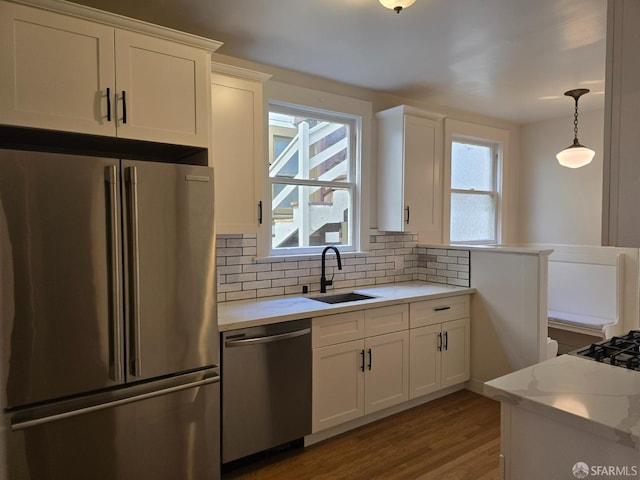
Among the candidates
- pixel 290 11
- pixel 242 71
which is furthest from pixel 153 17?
pixel 290 11

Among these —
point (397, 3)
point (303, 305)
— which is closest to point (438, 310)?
point (303, 305)

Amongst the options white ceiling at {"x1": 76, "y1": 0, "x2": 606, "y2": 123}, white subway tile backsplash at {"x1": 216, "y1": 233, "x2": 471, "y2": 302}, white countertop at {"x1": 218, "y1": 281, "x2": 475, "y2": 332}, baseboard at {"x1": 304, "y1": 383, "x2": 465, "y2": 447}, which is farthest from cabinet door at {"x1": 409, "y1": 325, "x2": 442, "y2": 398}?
white ceiling at {"x1": 76, "y1": 0, "x2": 606, "y2": 123}

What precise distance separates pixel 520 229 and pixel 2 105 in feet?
16.2

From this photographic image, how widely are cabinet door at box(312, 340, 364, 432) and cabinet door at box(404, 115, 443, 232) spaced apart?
51.8 inches

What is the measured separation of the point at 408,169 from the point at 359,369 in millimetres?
1737

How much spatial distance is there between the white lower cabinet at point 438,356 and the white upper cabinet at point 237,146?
1.51 m

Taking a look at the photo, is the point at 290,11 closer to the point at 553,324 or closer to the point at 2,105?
the point at 2,105

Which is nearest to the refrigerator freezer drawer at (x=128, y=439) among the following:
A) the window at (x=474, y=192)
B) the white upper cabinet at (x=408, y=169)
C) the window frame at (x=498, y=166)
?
the white upper cabinet at (x=408, y=169)

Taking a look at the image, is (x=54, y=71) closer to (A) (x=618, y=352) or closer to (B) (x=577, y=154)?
(A) (x=618, y=352)

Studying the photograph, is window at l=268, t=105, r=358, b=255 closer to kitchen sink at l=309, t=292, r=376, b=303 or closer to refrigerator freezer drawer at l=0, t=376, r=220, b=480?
kitchen sink at l=309, t=292, r=376, b=303

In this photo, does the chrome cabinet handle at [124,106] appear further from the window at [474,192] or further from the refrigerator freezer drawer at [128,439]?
the window at [474,192]

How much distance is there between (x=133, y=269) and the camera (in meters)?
1.83

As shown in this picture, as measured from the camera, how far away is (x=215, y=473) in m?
2.10

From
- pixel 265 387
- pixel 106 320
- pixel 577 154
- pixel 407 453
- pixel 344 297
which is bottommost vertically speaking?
pixel 407 453
